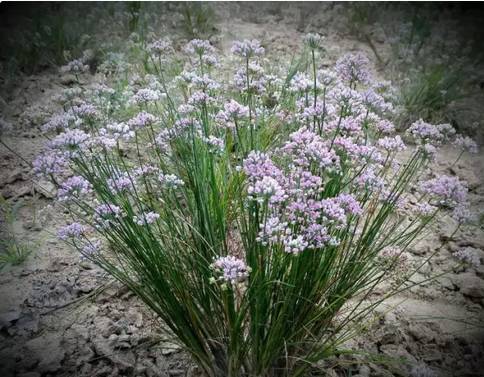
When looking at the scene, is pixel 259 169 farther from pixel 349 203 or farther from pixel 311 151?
pixel 349 203

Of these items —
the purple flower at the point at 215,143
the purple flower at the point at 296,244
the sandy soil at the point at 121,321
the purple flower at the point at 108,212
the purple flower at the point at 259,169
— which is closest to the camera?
the purple flower at the point at 296,244

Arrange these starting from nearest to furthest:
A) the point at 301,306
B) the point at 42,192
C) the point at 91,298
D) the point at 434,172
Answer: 1. the point at 301,306
2. the point at 91,298
3. the point at 42,192
4. the point at 434,172

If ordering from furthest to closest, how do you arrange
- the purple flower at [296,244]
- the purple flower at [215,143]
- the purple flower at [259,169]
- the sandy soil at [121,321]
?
the sandy soil at [121,321] < the purple flower at [215,143] < the purple flower at [259,169] < the purple flower at [296,244]

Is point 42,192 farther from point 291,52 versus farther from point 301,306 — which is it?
point 291,52

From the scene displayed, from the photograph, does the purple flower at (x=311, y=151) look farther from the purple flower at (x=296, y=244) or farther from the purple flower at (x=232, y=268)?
the purple flower at (x=232, y=268)

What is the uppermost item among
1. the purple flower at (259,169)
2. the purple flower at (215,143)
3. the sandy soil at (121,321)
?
the purple flower at (259,169)

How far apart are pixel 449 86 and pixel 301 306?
12.1ft

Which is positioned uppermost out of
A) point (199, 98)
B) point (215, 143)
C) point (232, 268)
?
point (199, 98)

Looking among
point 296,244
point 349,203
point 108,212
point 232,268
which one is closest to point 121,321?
point 108,212

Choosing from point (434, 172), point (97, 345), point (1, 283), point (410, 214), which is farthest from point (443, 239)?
point (1, 283)

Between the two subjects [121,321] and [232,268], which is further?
[121,321]

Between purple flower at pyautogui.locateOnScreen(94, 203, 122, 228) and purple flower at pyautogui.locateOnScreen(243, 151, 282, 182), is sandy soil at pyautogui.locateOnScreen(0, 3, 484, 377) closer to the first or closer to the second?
purple flower at pyautogui.locateOnScreen(94, 203, 122, 228)

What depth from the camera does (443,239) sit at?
10.6 ft

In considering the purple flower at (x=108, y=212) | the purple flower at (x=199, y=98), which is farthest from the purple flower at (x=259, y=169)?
the purple flower at (x=199, y=98)
